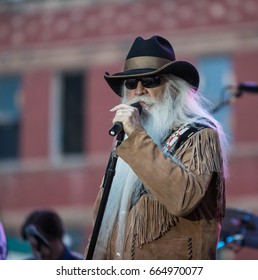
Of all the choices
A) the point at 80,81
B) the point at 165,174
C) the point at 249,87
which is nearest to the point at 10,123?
the point at 80,81

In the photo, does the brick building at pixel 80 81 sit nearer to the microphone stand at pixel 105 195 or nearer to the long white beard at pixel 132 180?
the long white beard at pixel 132 180

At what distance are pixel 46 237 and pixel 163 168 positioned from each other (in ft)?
7.56

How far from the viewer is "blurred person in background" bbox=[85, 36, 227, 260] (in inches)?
136

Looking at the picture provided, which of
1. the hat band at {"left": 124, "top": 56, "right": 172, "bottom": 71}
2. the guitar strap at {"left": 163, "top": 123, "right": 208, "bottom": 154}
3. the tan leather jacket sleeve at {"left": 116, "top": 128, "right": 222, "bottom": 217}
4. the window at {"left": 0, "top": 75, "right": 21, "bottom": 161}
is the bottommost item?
the window at {"left": 0, "top": 75, "right": 21, "bottom": 161}

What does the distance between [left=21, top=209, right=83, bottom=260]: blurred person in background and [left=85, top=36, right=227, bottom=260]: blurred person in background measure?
175cm

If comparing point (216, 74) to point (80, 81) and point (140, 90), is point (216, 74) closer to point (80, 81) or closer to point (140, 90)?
point (80, 81)

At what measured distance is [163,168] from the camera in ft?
11.3

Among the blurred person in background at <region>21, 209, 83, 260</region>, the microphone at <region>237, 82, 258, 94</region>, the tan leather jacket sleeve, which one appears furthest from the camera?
the microphone at <region>237, 82, 258, 94</region>

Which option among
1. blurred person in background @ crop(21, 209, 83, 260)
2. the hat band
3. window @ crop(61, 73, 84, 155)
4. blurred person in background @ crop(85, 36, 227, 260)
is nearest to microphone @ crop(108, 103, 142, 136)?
blurred person in background @ crop(85, 36, 227, 260)

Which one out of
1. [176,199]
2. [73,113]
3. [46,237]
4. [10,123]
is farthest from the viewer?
[10,123]

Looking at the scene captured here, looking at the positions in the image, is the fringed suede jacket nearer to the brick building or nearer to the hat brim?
the hat brim

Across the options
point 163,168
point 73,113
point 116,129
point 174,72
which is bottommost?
point 73,113

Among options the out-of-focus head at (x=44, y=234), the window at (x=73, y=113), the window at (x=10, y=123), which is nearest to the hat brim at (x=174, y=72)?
the out-of-focus head at (x=44, y=234)

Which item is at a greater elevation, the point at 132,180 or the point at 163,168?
the point at 163,168
